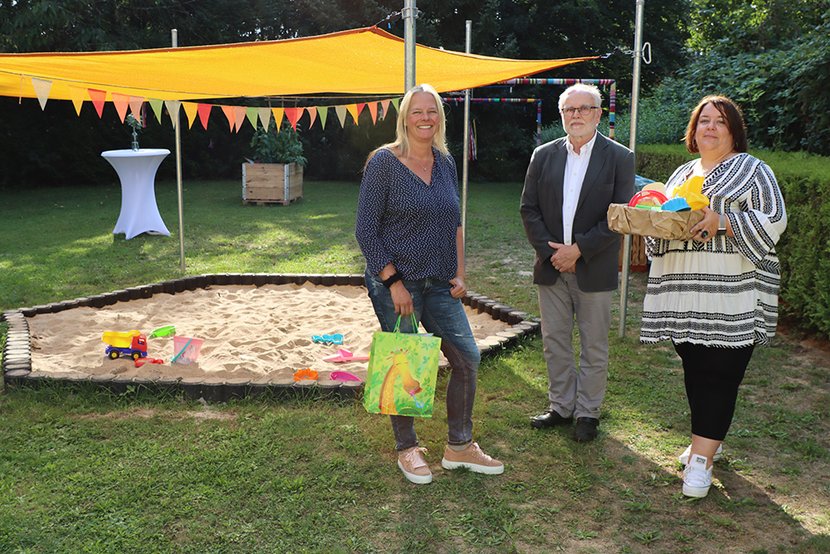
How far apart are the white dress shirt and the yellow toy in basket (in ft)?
2.17

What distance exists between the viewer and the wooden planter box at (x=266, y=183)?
1334cm

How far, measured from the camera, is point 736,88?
29.7 feet

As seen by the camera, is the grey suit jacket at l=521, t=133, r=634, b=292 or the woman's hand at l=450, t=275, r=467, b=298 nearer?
the woman's hand at l=450, t=275, r=467, b=298

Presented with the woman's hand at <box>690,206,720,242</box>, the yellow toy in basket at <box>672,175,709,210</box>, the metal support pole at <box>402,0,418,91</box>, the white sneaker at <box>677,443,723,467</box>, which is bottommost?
the white sneaker at <box>677,443,723,467</box>

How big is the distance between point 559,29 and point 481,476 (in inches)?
701

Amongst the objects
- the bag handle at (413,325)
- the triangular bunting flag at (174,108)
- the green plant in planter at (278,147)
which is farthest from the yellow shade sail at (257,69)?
the green plant in planter at (278,147)

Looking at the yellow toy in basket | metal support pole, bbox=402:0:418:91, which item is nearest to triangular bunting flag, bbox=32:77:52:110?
metal support pole, bbox=402:0:418:91

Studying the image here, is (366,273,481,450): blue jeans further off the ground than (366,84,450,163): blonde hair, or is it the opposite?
(366,84,450,163): blonde hair

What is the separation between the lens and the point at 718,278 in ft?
9.79

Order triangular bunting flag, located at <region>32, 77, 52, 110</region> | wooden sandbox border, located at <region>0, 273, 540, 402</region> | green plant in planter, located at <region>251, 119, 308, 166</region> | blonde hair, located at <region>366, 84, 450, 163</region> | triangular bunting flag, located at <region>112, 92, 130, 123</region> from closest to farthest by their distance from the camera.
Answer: blonde hair, located at <region>366, 84, 450, 163</region>
wooden sandbox border, located at <region>0, 273, 540, 402</region>
triangular bunting flag, located at <region>32, 77, 52, 110</region>
triangular bunting flag, located at <region>112, 92, 130, 123</region>
green plant in planter, located at <region>251, 119, 308, 166</region>

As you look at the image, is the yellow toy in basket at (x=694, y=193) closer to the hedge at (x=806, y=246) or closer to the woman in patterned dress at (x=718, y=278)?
the woman in patterned dress at (x=718, y=278)

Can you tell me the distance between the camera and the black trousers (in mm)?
3035

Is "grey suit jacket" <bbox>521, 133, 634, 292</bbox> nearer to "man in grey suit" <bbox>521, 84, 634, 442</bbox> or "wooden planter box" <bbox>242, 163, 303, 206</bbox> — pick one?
"man in grey suit" <bbox>521, 84, 634, 442</bbox>

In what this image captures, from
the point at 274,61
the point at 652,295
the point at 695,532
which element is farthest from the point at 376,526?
the point at 274,61
